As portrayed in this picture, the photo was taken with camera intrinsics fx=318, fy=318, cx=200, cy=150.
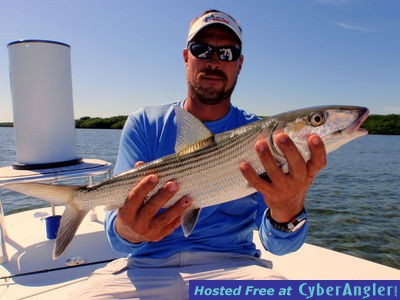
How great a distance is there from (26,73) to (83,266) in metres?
3.05

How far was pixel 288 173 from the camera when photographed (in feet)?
7.61

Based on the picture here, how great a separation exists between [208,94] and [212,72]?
0.77 feet

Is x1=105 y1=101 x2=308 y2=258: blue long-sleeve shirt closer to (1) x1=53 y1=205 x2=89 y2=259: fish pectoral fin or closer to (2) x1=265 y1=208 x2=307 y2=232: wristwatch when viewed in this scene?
(2) x1=265 y1=208 x2=307 y2=232: wristwatch

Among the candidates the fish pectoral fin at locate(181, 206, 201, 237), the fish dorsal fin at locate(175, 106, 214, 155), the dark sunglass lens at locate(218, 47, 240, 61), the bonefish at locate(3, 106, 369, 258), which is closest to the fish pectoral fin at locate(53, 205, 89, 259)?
the bonefish at locate(3, 106, 369, 258)

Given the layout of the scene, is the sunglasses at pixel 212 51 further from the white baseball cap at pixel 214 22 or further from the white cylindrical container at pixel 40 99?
the white cylindrical container at pixel 40 99

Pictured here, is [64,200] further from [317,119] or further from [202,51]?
[317,119]

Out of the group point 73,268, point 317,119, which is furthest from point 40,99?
point 317,119

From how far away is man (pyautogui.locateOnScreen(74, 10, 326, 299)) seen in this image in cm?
237

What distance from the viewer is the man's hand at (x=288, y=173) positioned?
85.0 inches

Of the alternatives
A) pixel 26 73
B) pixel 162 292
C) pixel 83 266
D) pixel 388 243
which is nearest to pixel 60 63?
pixel 26 73

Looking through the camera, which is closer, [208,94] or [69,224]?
[69,224]

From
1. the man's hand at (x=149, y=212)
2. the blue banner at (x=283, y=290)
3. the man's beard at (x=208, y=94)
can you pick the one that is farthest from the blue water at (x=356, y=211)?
the man's hand at (x=149, y=212)

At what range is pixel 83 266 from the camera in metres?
4.26

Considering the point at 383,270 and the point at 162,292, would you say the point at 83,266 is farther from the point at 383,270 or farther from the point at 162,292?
the point at 383,270
